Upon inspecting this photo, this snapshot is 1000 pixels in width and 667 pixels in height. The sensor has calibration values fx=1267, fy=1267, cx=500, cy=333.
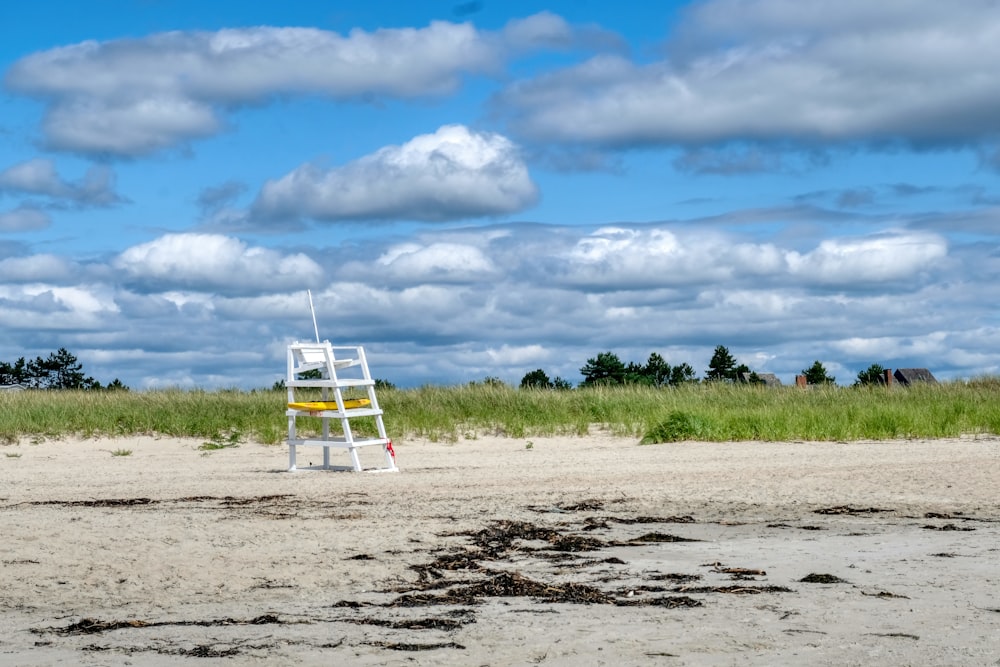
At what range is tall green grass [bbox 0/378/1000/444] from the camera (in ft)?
66.6

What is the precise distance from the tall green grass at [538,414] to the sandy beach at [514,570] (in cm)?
649

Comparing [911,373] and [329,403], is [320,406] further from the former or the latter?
[911,373]

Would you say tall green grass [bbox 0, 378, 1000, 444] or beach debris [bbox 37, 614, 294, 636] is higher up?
tall green grass [bbox 0, 378, 1000, 444]

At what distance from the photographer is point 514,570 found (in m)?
7.54

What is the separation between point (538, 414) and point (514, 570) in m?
15.1

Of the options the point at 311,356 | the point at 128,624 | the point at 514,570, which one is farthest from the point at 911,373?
the point at 128,624

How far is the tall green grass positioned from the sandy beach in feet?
21.3

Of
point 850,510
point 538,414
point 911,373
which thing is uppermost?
point 911,373

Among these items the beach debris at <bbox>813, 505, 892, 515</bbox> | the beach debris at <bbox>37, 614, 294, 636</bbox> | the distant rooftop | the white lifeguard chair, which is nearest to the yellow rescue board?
the white lifeguard chair

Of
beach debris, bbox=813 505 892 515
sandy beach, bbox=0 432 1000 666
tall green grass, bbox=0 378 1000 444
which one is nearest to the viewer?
sandy beach, bbox=0 432 1000 666

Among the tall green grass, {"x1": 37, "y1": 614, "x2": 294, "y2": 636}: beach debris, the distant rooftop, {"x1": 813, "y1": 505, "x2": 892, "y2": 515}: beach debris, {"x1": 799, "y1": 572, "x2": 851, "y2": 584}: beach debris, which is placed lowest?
{"x1": 37, "y1": 614, "x2": 294, "y2": 636}: beach debris

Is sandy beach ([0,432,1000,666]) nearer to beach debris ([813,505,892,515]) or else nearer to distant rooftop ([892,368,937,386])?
beach debris ([813,505,892,515])

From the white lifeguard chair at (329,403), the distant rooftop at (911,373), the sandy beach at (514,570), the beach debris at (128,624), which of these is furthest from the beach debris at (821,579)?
the distant rooftop at (911,373)

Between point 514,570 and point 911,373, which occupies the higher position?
point 911,373
